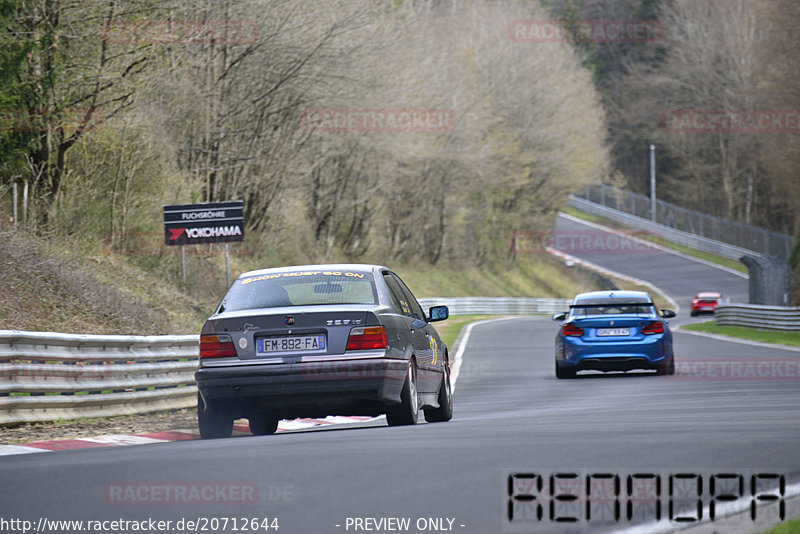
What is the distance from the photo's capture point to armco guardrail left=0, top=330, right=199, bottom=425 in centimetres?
1192

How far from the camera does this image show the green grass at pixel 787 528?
17.8ft

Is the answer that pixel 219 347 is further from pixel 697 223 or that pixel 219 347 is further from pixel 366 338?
pixel 697 223

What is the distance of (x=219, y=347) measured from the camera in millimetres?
10688

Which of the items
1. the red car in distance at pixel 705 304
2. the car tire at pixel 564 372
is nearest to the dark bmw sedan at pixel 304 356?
the car tire at pixel 564 372

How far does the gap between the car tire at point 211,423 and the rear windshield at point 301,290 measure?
924 mm

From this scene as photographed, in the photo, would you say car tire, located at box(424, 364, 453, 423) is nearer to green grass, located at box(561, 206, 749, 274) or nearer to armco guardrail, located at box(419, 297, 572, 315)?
armco guardrail, located at box(419, 297, 572, 315)

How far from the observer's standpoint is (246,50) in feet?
118

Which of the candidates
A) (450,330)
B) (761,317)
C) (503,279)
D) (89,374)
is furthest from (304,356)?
(503,279)

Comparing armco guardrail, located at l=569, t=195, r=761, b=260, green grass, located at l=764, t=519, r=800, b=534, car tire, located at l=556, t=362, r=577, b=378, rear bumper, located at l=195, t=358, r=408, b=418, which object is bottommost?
car tire, located at l=556, t=362, r=577, b=378

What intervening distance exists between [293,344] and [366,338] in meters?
0.63

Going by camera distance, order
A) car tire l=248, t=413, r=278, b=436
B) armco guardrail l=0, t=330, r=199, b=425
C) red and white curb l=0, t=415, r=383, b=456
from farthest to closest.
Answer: car tire l=248, t=413, r=278, b=436 < armco guardrail l=0, t=330, r=199, b=425 < red and white curb l=0, t=415, r=383, b=456

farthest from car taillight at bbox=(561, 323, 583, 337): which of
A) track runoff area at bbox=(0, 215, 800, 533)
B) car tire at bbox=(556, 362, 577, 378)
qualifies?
track runoff area at bbox=(0, 215, 800, 533)

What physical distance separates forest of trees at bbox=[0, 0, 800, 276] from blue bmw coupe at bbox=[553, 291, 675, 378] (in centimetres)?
1157

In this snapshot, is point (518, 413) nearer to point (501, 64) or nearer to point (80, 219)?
point (80, 219)
